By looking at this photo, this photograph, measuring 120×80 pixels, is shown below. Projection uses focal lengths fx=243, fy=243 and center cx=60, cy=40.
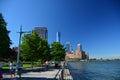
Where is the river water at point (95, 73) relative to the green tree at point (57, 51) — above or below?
below

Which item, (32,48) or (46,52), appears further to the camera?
(46,52)

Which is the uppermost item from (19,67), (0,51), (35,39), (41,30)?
(41,30)

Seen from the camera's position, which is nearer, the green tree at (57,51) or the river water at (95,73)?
the river water at (95,73)

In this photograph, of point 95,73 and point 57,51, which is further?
point 57,51

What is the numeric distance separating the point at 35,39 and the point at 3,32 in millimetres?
11790

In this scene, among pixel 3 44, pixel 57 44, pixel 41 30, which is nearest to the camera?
pixel 3 44

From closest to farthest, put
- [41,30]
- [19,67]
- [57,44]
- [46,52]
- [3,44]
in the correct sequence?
[19,67] → [3,44] → [46,52] → [57,44] → [41,30]

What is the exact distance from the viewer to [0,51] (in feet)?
149

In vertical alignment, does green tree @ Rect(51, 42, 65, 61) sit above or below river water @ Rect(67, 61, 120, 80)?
above

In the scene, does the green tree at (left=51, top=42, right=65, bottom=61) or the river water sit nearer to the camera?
the river water

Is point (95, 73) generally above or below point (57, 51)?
below

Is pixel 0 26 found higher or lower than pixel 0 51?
higher

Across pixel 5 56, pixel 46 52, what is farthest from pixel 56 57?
pixel 5 56

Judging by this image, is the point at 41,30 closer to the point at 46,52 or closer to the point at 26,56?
the point at 46,52
